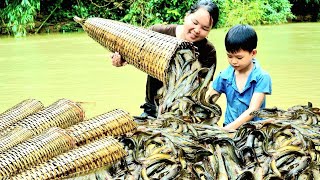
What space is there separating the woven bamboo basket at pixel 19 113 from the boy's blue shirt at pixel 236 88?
143 cm

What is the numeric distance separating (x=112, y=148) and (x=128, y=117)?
6.6 inches

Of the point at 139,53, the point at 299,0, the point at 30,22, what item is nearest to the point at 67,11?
the point at 30,22

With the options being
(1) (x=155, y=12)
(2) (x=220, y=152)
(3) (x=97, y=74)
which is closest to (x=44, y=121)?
(2) (x=220, y=152)

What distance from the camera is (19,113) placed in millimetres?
1516

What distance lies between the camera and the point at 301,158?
132 centimetres

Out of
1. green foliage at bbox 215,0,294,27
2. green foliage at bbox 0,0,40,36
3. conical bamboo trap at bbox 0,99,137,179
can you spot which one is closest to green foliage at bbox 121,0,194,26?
green foliage at bbox 215,0,294,27

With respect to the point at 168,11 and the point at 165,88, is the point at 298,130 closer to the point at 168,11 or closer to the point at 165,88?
the point at 165,88

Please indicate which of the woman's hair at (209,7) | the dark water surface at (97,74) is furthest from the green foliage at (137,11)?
the woman's hair at (209,7)

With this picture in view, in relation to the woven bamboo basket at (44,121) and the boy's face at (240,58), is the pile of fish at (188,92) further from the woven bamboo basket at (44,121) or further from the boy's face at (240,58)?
the boy's face at (240,58)

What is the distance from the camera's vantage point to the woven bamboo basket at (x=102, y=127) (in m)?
1.26

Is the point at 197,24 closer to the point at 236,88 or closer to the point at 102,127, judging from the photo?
the point at 236,88

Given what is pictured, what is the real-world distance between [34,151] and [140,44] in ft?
2.86

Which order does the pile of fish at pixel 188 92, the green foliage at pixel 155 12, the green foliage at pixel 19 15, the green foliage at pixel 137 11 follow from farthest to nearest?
the green foliage at pixel 137 11, the green foliage at pixel 155 12, the green foliage at pixel 19 15, the pile of fish at pixel 188 92

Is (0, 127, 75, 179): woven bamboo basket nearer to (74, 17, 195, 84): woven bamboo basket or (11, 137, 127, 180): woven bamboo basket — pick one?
(11, 137, 127, 180): woven bamboo basket
